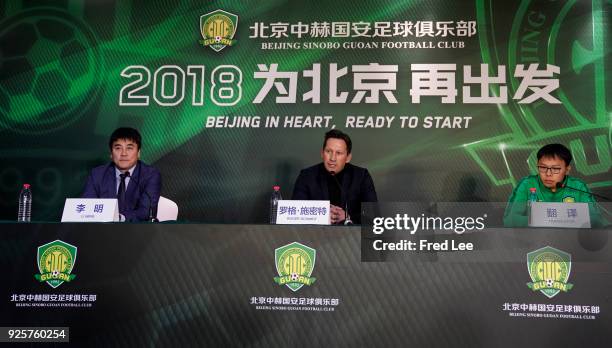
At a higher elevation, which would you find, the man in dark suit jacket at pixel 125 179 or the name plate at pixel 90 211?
the man in dark suit jacket at pixel 125 179

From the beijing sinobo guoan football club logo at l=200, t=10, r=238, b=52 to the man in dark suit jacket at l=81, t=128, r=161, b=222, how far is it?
1185mm

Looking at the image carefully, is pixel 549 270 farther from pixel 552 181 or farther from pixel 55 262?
pixel 55 262

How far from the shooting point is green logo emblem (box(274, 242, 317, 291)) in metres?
2.18

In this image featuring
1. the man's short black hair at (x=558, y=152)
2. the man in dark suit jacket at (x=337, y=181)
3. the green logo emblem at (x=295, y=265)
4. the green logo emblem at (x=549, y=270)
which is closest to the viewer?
the green logo emblem at (x=549, y=270)

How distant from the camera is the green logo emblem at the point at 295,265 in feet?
7.15

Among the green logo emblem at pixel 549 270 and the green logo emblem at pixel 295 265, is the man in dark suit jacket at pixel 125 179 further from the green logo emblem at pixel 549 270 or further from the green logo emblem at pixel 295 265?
the green logo emblem at pixel 549 270

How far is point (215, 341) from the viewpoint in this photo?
7.18 feet

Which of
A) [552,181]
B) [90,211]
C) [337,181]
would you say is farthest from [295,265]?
[552,181]

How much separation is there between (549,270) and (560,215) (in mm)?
374

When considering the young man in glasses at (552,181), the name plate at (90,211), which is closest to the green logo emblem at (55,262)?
the name plate at (90,211)

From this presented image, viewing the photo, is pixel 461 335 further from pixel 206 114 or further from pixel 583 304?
pixel 206 114

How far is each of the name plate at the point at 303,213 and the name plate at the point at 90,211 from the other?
69cm

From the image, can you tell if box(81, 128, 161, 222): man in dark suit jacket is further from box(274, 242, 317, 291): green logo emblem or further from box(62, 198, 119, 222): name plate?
box(274, 242, 317, 291): green logo emblem

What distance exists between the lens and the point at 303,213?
2416mm
